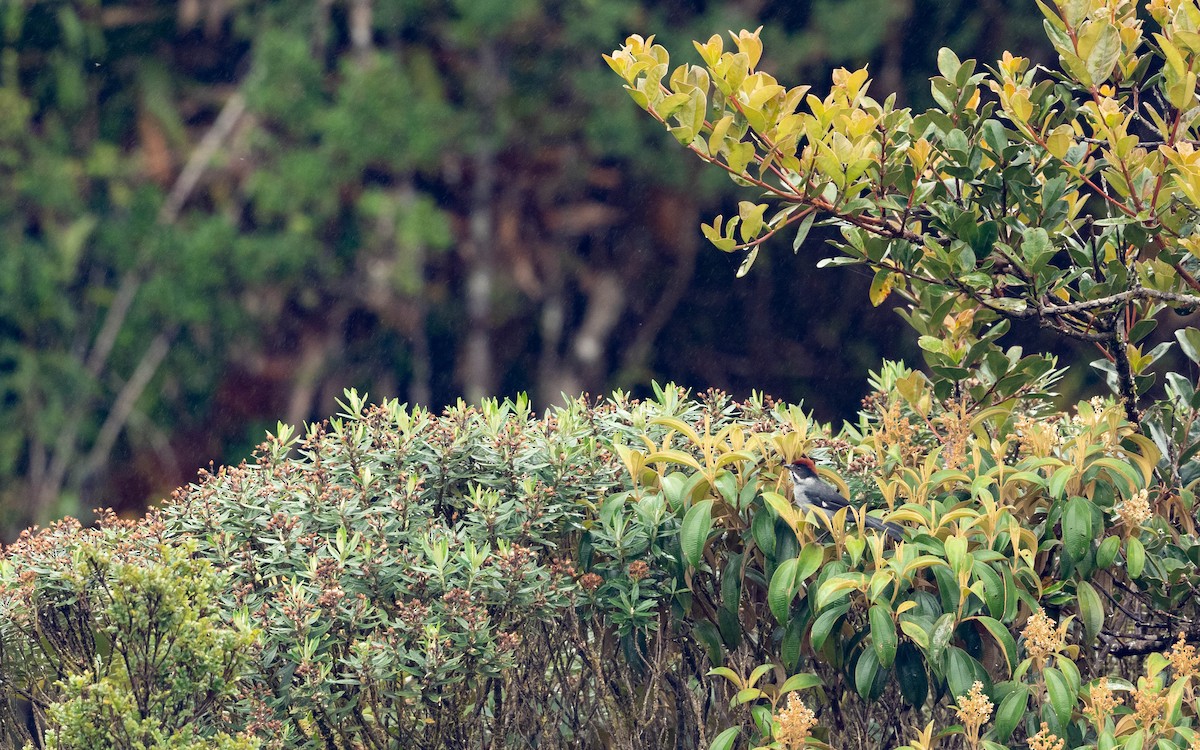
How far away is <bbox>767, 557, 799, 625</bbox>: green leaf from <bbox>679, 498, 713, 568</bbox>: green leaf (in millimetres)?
164

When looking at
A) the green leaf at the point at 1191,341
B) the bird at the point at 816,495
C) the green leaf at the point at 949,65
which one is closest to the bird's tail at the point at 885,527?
the bird at the point at 816,495

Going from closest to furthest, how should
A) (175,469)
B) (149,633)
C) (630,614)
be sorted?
(149,633) < (630,614) < (175,469)

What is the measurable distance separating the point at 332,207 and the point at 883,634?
7.40 m

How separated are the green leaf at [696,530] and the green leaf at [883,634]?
1.20 ft

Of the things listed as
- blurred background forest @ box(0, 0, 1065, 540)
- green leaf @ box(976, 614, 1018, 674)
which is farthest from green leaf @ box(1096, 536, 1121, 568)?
blurred background forest @ box(0, 0, 1065, 540)

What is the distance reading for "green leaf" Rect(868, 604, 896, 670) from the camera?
8.28 feet

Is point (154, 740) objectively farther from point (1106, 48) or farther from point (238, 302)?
point (238, 302)

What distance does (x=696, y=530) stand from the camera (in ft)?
8.84

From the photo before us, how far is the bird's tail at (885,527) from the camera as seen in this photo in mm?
2770

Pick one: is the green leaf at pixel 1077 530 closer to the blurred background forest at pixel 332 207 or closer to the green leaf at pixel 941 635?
the green leaf at pixel 941 635

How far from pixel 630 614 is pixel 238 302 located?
23.5ft

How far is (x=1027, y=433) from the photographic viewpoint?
2.98 meters

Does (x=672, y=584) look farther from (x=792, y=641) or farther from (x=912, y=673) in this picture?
(x=912, y=673)

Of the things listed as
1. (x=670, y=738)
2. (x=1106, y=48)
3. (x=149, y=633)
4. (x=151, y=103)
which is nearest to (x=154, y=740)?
(x=149, y=633)
